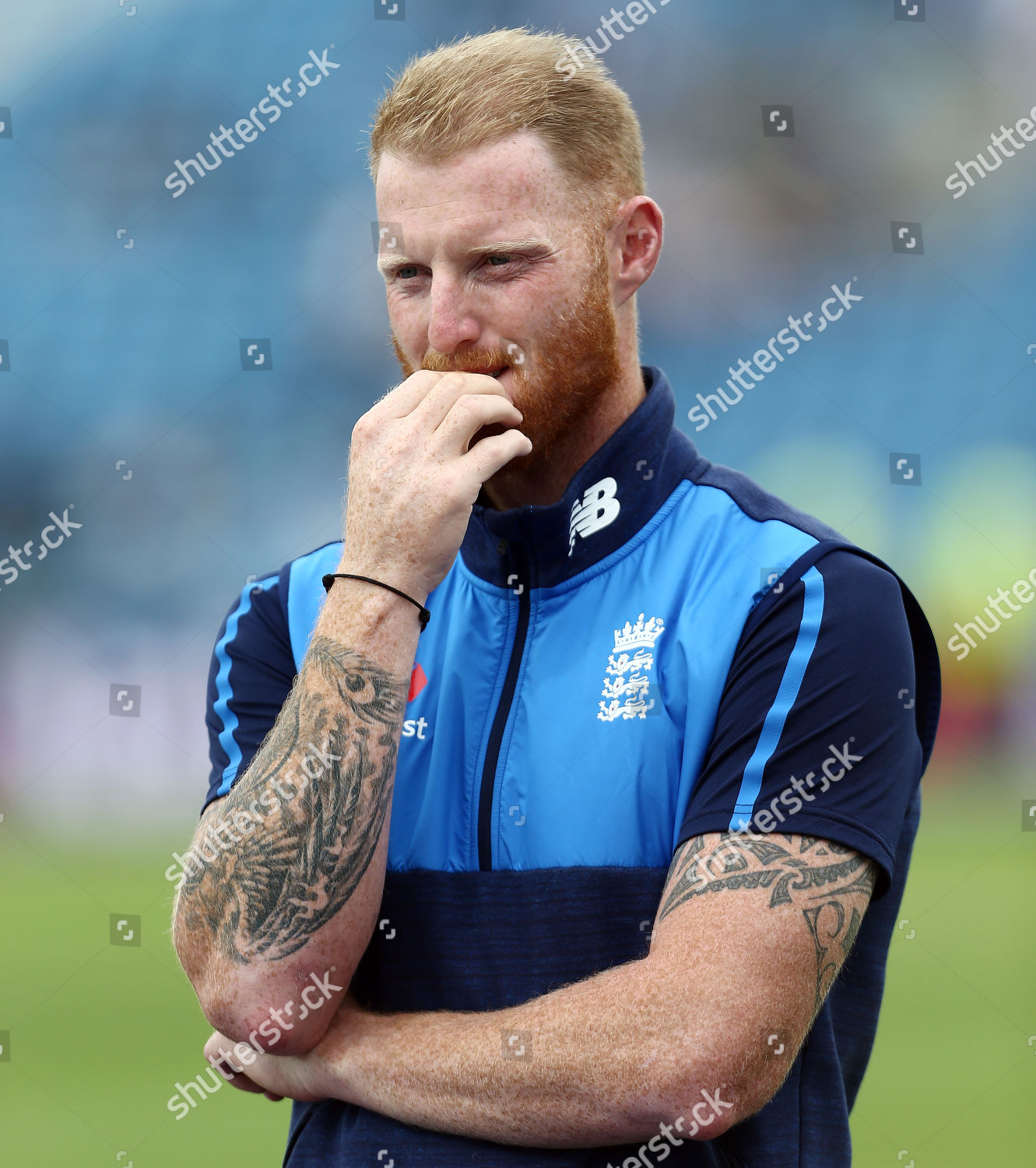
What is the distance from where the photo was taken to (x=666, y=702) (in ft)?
4.61

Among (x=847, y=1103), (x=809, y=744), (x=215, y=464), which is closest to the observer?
(x=809, y=744)

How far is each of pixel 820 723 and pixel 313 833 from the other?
0.59 meters

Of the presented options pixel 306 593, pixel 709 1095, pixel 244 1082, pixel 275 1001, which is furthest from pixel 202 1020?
pixel 709 1095

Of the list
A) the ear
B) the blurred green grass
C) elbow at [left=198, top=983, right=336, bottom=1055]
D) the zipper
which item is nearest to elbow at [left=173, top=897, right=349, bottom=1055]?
elbow at [left=198, top=983, right=336, bottom=1055]

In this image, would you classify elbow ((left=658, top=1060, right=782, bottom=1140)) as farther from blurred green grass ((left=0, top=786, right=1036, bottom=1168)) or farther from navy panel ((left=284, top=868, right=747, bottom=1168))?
blurred green grass ((left=0, top=786, right=1036, bottom=1168))

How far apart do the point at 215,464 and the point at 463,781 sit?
5.39 metres

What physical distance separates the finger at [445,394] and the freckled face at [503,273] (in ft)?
0.13

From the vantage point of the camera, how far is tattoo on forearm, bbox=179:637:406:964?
4.42 feet

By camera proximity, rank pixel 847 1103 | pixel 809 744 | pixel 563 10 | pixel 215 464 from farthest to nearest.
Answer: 1. pixel 563 10
2. pixel 215 464
3. pixel 847 1103
4. pixel 809 744

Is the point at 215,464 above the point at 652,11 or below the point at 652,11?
below

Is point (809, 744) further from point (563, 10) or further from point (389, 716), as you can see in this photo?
point (563, 10)

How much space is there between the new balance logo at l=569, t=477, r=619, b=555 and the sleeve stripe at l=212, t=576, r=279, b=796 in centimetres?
47

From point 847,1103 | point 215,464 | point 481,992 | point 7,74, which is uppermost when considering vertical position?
point 7,74

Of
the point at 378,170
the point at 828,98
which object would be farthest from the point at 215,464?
the point at 378,170
